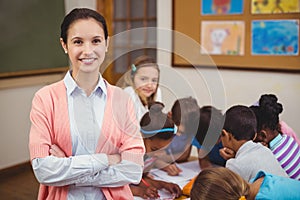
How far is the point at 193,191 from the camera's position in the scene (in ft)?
3.21

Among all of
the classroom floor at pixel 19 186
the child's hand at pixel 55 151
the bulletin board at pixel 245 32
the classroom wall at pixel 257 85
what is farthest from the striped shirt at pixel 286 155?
the classroom floor at pixel 19 186

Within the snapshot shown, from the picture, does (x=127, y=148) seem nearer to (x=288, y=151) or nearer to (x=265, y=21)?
(x=288, y=151)

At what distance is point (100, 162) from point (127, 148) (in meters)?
0.07

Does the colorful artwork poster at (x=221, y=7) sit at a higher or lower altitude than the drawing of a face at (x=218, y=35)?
higher

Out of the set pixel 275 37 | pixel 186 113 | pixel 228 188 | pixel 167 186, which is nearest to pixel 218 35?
pixel 275 37

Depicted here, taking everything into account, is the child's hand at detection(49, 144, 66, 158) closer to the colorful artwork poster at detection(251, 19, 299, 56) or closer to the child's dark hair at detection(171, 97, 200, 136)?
the child's dark hair at detection(171, 97, 200, 136)

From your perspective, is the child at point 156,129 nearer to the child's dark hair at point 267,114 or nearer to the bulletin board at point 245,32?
the child's dark hair at point 267,114

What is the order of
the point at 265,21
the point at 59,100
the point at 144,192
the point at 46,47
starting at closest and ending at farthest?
the point at 59,100, the point at 144,192, the point at 265,21, the point at 46,47

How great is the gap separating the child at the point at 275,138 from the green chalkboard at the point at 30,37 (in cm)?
187

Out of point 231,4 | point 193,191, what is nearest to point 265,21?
point 231,4

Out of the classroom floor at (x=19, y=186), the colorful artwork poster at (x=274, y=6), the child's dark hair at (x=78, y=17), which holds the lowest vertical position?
the classroom floor at (x=19, y=186)

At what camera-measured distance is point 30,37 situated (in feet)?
9.80

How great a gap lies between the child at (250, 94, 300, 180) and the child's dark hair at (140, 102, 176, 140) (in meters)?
0.29

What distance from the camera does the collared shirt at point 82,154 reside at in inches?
35.5
